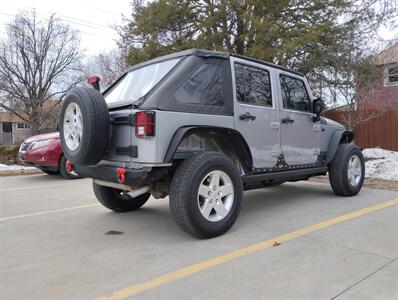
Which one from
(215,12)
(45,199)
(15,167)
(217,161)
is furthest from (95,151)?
(215,12)

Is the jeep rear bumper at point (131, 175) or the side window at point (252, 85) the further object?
the side window at point (252, 85)

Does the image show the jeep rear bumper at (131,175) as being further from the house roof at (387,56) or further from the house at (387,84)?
the house roof at (387,56)

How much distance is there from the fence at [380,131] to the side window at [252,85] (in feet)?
36.4

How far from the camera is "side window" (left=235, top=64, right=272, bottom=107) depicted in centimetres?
468

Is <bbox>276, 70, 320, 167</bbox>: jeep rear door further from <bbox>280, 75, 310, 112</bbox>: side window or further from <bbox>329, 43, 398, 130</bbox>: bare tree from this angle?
<bbox>329, 43, 398, 130</bbox>: bare tree

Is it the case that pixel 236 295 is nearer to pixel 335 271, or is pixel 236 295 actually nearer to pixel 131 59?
pixel 335 271

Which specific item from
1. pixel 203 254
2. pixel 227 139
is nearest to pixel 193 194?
pixel 203 254

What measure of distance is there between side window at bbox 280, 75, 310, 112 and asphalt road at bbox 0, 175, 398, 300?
1542 mm

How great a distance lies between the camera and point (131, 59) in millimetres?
16641

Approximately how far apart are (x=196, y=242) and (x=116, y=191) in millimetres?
1833

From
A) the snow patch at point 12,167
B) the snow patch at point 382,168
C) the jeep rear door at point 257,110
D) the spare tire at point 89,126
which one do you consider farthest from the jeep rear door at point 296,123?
the snow patch at point 12,167

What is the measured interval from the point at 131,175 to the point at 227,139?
137 cm

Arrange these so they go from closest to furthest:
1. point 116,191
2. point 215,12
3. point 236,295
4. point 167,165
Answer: point 236,295, point 167,165, point 116,191, point 215,12

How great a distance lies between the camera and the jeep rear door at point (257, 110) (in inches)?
181
